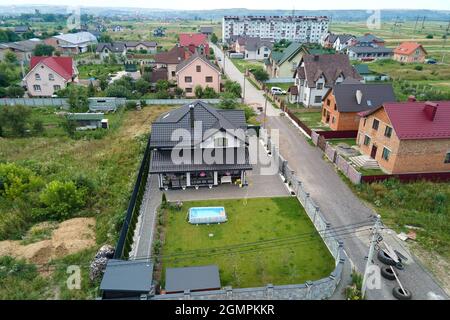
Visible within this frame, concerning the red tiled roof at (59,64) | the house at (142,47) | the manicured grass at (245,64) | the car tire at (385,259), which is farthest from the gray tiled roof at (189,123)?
the house at (142,47)

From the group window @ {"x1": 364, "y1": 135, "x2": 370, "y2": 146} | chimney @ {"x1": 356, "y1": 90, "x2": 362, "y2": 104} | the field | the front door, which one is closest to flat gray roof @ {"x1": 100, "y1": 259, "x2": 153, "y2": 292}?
the field

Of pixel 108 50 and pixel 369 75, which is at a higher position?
pixel 108 50

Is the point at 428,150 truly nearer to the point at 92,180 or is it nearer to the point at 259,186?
the point at 259,186

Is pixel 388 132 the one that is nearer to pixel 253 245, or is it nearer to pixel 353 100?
pixel 353 100

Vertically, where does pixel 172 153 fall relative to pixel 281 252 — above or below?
above

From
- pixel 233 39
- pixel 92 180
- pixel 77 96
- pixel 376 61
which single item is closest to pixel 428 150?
pixel 92 180

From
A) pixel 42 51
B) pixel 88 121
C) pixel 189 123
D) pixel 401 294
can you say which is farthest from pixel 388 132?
pixel 42 51

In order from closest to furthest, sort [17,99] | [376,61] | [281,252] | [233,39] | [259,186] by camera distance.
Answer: [281,252] < [259,186] < [17,99] < [376,61] < [233,39]

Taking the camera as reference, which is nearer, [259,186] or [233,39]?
[259,186]

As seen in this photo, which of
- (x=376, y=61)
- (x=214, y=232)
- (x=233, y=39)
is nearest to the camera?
(x=214, y=232)
